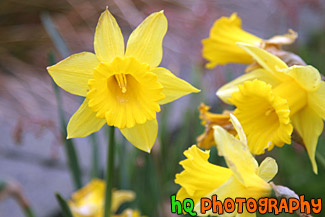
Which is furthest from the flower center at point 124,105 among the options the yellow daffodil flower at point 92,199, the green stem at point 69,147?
the yellow daffodil flower at point 92,199

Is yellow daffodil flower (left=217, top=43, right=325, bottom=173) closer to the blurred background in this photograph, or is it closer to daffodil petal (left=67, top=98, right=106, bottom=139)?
daffodil petal (left=67, top=98, right=106, bottom=139)

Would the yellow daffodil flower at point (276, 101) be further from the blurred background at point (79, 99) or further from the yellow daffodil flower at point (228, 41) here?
the blurred background at point (79, 99)

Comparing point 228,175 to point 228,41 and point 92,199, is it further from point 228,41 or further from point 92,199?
point 92,199

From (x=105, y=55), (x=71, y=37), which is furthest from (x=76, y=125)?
(x=71, y=37)

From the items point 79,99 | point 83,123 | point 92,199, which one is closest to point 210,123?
point 83,123

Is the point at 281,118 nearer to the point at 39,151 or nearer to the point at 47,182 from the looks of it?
the point at 47,182
